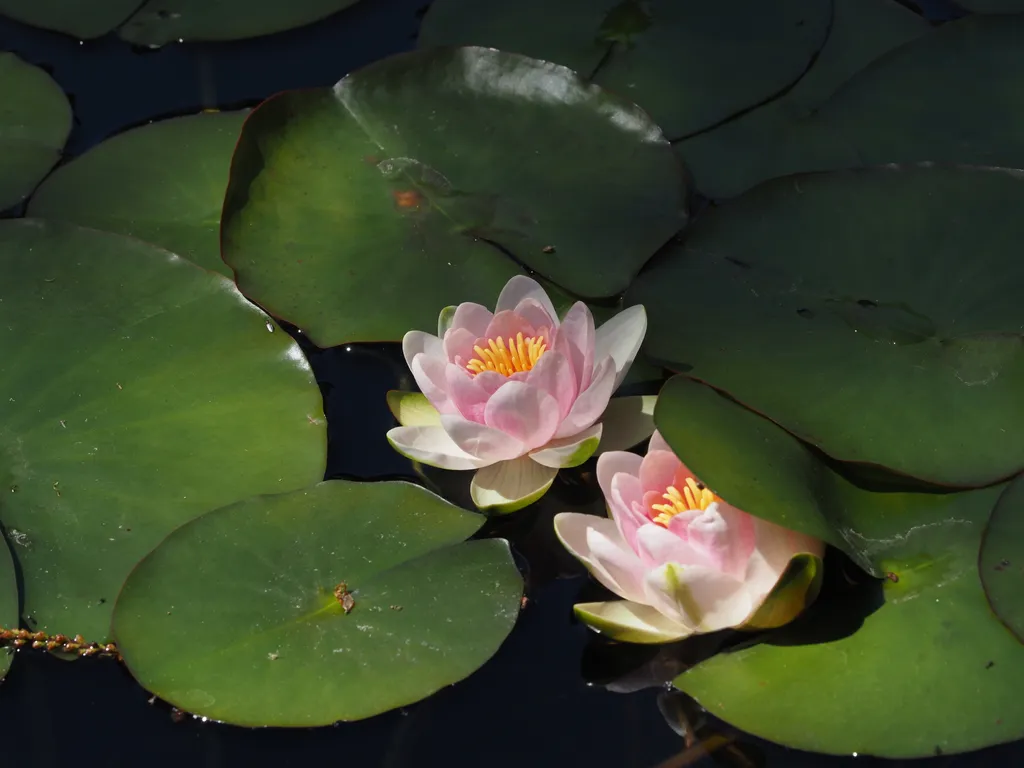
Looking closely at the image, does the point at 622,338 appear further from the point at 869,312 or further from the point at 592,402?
the point at 869,312

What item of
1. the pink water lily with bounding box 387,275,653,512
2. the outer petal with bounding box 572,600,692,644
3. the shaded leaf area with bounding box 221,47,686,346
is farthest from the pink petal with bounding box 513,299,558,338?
the outer petal with bounding box 572,600,692,644

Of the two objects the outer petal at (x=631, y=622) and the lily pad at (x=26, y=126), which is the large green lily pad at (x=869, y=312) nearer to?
the outer petal at (x=631, y=622)

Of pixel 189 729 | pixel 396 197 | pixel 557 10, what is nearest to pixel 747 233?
pixel 396 197

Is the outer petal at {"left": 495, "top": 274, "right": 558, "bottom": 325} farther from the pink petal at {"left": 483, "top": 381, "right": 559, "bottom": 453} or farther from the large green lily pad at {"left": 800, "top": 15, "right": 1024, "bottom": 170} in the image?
the large green lily pad at {"left": 800, "top": 15, "right": 1024, "bottom": 170}

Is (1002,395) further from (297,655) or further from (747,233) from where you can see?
(297,655)

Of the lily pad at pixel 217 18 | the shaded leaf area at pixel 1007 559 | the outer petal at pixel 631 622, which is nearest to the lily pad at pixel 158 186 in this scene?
the lily pad at pixel 217 18
